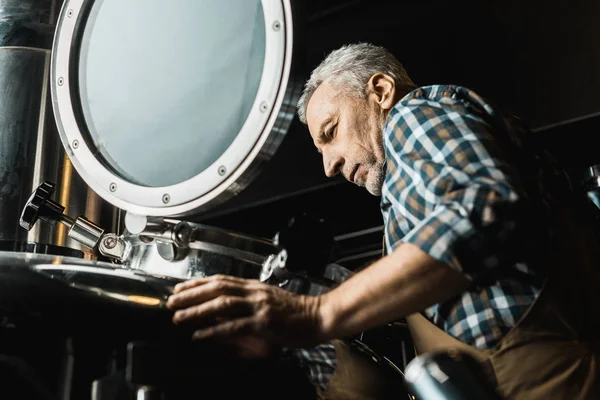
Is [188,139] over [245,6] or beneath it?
beneath

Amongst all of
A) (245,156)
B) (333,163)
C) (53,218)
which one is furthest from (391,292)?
(333,163)

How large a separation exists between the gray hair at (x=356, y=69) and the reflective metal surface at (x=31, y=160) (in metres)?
0.52

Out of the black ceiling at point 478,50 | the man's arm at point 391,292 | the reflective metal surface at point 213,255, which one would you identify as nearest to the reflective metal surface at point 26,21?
the reflective metal surface at point 213,255

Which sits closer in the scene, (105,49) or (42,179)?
(105,49)

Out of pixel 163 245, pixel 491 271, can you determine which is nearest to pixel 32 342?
pixel 163 245

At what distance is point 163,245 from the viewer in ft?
3.46

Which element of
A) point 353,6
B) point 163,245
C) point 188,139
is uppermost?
point 353,6

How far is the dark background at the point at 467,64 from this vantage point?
2.04 metres

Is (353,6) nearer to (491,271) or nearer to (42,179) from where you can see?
(42,179)

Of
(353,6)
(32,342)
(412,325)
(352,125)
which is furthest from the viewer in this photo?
(353,6)

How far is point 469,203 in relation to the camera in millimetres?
901

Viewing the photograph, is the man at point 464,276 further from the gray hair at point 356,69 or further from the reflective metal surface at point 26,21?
the reflective metal surface at point 26,21

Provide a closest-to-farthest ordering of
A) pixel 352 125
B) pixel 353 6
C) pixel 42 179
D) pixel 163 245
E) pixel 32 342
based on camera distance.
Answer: pixel 32 342 → pixel 163 245 → pixel 42 179 → pixel 352 125 → pixel 353 6

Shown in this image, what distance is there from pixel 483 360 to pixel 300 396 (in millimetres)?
336
